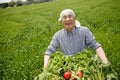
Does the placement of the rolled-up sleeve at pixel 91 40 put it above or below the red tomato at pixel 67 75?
above

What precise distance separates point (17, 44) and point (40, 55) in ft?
11.1

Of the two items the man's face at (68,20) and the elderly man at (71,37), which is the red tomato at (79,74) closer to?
the elderly man at (71,37)

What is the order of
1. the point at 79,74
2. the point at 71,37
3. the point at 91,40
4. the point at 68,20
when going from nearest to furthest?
the point at 79,74 → the point at 68,20 → the point at 91,40 → the point at 71,37

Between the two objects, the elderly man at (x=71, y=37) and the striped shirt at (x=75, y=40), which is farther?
the striped shirt at (x=75, y=40)

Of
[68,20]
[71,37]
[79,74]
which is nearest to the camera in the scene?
[79,74]

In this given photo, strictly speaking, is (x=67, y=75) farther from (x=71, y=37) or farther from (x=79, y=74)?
(x=71, y=37)

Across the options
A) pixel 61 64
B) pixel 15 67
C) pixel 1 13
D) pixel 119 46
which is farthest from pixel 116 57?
pixel 1 13

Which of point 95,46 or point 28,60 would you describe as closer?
point 95,46

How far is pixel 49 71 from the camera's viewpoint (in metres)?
4.41

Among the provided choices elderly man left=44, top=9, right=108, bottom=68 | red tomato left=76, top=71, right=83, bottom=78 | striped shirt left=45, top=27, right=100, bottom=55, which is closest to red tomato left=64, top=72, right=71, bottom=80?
red tomato left=76, top=71, right=83, bottom=78

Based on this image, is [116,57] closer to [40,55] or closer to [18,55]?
[40,55]

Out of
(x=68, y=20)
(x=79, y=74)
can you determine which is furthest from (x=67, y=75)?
(x=68, y=20)

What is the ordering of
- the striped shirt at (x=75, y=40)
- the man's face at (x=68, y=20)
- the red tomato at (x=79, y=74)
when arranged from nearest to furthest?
the red tomato at (x=79, y=74), the man's face at (x=68, y=20), the striped shirt at (x=75, y=40)

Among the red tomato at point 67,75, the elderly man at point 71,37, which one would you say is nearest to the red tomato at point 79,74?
the red tomato at point 67,75
